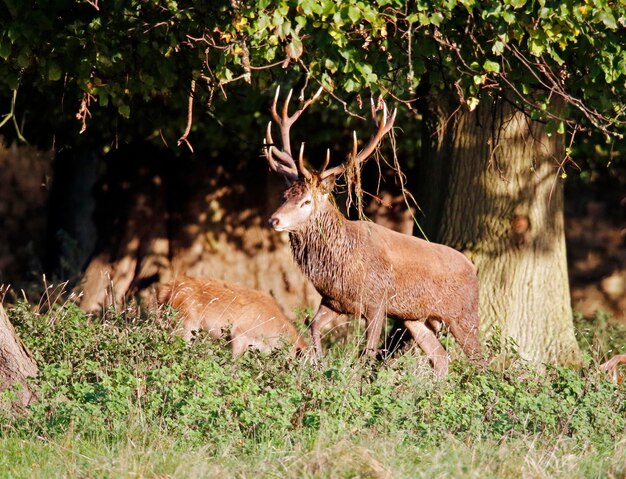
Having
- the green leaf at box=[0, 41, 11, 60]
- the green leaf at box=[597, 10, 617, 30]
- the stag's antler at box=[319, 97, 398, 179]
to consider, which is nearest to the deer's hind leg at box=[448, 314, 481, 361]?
the stag's antler at box=[319, 97, 398, 179]

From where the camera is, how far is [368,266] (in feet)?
28.8

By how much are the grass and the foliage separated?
202 cm

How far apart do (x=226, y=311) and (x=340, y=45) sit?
3.91 m

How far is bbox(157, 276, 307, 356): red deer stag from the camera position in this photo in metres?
10.5

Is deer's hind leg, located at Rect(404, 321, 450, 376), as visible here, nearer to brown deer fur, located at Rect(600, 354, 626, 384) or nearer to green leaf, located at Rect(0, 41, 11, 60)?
brown deer fur, located at Rect(600, 354, 626, 384)

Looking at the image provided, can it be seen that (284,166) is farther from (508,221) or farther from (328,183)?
(508,221)

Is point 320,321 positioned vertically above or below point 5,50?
below

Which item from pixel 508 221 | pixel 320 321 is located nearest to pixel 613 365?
pixel 508 221

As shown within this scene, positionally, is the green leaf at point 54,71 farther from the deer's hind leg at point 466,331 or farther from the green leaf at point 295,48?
the deer's hind leg at point 466,331

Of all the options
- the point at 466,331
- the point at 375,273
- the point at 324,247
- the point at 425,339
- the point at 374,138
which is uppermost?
the point at 374,138

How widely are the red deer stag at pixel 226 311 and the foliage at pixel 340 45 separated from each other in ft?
7.24

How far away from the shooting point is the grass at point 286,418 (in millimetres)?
5285

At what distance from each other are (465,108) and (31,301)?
19.2 ft

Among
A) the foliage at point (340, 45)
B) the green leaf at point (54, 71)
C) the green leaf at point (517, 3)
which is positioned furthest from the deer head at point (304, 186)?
the green leaf at point (54, 71)
